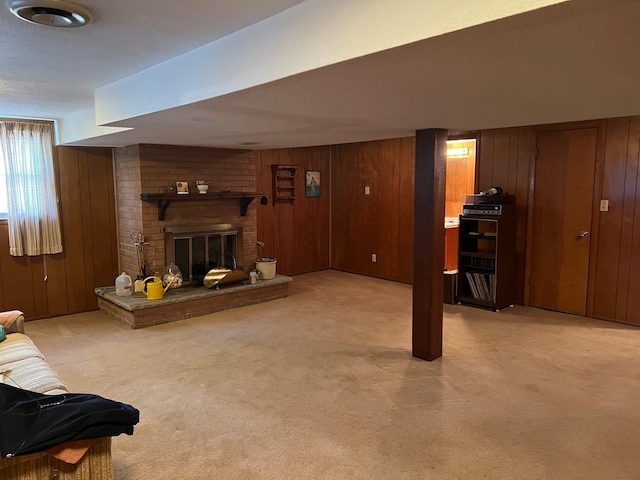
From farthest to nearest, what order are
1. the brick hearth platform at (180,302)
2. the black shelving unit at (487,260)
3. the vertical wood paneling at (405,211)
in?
the vertical wood paneling at (405,211), the black shelving unit at (487,260), the brick hearth platform at (180,302)

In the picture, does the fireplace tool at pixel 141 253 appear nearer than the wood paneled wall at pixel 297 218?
Yes

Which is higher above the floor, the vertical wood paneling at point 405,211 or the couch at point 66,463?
the vertical wood paneling at point 405,211

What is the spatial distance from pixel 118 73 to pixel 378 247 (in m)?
4.67

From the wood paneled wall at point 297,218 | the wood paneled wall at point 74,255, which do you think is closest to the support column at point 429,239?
the wood paneled wall at point 297,218

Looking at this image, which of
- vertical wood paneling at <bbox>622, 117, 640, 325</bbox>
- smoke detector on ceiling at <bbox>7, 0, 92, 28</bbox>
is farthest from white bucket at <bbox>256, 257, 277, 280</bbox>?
smoke detector on ceiling at <bbox>7, 0, 92, 28</bbox>

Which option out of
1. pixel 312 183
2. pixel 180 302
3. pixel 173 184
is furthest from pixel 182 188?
pixel 312 183

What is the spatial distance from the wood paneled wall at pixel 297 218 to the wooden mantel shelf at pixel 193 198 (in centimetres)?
103

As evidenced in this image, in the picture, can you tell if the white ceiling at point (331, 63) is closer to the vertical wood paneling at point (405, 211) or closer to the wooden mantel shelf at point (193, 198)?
the wooden mantel shelf at point (193, 198)

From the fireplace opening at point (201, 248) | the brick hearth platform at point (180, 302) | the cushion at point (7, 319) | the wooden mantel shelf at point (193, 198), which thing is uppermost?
the wooden mantel shelf at point (193, 198)

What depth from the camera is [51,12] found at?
63.5 inches

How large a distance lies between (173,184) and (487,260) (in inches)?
142

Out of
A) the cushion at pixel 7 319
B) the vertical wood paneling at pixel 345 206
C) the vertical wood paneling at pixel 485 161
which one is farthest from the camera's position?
the vertical wood paneling at pixel 345 206

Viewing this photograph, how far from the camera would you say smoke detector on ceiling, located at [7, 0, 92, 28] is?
5.07 feet

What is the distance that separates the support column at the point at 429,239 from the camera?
3.37 meters
